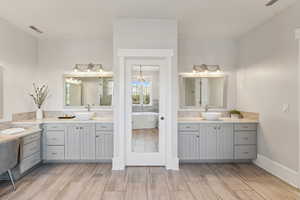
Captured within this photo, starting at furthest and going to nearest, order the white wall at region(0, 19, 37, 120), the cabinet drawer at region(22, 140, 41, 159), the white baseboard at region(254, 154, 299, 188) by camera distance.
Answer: the white wall at region(0, 19, 37, 120), the cabinet drawer at region(22, 140, 41, 159), the white baseboard at region(254, 154, 299, 188)

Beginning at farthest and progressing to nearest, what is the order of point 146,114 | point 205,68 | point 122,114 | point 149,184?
point 205,68
point 146,114
point 122,114
point 149,184

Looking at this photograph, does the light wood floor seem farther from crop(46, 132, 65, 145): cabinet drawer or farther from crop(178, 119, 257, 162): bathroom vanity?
crop(46, 132, 65, 145): cabinet drawer

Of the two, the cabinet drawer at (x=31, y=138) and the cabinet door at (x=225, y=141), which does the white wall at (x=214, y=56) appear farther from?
the cabinet drawer at (x=31, y=138)

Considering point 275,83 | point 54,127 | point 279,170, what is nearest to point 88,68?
point 54,127

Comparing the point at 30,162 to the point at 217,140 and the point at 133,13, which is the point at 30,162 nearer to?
the point at 133,13

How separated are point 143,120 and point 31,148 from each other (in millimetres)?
2051

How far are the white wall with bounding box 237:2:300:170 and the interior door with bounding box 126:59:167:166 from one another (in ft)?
6.05

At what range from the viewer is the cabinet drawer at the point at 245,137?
4250 mm

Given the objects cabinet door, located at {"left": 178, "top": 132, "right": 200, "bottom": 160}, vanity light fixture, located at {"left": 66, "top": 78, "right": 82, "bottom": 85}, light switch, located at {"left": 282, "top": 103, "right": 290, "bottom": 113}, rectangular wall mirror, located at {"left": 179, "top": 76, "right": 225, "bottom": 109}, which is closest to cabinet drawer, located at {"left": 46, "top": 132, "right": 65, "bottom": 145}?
vanity light fixture, located at {"left": 66, "top": 78, "right": 82, "bottom": 85}

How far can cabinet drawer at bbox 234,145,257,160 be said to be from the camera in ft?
13.9

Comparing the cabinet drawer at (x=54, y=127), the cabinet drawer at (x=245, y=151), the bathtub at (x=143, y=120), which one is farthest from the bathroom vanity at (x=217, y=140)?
the cabinet drawer at (x=54, y=127)

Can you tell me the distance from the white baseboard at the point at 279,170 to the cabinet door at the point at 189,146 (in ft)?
3.87

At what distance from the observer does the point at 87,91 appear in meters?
4.96

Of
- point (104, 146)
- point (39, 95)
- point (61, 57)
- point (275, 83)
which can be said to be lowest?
point (104, 146)
